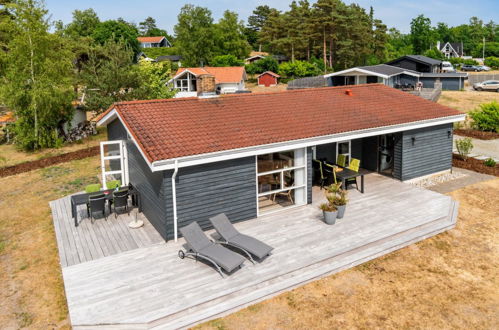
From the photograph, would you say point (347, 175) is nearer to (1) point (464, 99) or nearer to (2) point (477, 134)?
(2) point (477, 134)

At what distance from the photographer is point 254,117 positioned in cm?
1184

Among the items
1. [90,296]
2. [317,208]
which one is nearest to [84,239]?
[90,296]

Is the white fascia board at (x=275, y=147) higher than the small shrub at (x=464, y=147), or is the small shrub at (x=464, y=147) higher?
the white fascia board at (x=275, y=147)

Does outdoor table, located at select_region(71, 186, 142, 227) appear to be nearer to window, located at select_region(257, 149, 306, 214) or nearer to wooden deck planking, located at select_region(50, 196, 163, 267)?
wooden deck planking, located at select_region(50, 196, 163, 267)

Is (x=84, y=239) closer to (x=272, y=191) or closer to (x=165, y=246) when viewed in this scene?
(x=165, y=246)

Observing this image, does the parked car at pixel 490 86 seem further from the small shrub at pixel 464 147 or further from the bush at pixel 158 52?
the bush at pixel 158 52

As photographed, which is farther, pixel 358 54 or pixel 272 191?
pixel 358 54

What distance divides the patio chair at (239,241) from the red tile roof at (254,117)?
1.78 meters

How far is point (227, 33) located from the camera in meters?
71.6

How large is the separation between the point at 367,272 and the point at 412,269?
1032mm

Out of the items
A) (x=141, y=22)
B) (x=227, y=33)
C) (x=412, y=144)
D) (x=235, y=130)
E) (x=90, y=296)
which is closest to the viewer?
(x=90, y=296)

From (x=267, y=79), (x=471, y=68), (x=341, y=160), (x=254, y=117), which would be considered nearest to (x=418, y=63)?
(x=267, y=79)

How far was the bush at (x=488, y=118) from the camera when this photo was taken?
23.5m

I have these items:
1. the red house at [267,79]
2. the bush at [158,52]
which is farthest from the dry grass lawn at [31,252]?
the bush at [158,52]
